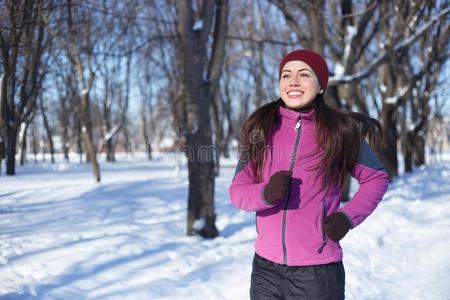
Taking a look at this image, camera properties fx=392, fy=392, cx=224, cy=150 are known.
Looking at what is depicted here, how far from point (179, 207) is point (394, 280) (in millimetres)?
5036

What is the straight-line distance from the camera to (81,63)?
1268 centimetres

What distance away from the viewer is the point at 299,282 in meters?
1.90

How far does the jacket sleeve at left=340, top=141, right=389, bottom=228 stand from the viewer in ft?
6.19

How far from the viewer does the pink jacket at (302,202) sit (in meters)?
1.91

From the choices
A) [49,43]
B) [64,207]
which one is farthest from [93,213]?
[49,43]

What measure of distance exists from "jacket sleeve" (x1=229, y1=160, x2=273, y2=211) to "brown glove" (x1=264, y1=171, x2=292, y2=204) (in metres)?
0.04

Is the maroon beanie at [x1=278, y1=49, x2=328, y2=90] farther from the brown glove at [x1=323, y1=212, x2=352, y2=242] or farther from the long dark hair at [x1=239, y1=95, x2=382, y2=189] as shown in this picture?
the brown glove at [x1=323, y1=212, x2=352, y2=242]

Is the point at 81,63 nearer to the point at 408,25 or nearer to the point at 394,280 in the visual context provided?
the point at 408,25

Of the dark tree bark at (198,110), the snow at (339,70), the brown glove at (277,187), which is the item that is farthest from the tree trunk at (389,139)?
the brown glove at (277,187)

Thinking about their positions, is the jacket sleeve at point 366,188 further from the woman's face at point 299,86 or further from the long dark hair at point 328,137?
the woman's face at point 299,86

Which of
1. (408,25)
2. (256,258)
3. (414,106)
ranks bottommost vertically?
(256,258)

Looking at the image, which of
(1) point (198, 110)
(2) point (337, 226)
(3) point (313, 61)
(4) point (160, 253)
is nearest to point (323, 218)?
(2) point (337, 226)

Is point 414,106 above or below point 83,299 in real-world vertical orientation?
above

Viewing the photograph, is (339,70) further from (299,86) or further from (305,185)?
(305,185)
